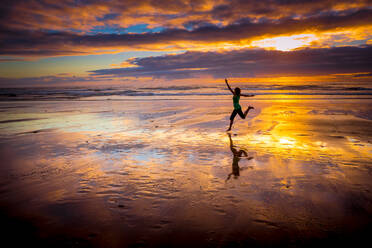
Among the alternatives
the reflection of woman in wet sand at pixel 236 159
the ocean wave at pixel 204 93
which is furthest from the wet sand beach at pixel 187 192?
the ocean wave at pixel 204 93

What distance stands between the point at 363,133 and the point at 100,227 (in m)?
10.0

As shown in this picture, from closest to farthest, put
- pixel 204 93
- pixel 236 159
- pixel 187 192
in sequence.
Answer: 1. pixel 187 192
2. pixel 236 159
3. pixel 204 93

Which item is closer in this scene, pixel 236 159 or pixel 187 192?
pixel 187 192

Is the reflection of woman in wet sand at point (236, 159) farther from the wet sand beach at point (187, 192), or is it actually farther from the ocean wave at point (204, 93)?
the ocean wave at point (204, 93)

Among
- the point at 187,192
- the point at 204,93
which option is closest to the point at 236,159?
the point at 187,192

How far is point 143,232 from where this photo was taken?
3.10 m

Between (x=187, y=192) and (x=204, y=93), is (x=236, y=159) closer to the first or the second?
(x=187, y=192)

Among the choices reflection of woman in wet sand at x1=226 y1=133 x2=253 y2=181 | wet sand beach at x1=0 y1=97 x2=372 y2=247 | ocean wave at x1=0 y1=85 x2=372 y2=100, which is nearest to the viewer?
wet sand beach at x1=0 y1=97 x2=372 y2=247

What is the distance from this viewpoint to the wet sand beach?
3051mm

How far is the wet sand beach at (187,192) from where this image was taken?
305cm

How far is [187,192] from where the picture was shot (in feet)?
13.8

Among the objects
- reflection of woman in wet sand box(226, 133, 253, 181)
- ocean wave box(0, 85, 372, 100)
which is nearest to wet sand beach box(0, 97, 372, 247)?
reflection of woman in wet sand box(226, 133, 253, 181)

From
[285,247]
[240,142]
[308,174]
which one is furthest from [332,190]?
[240,142]

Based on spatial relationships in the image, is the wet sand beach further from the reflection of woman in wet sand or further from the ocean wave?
the ocean wave
